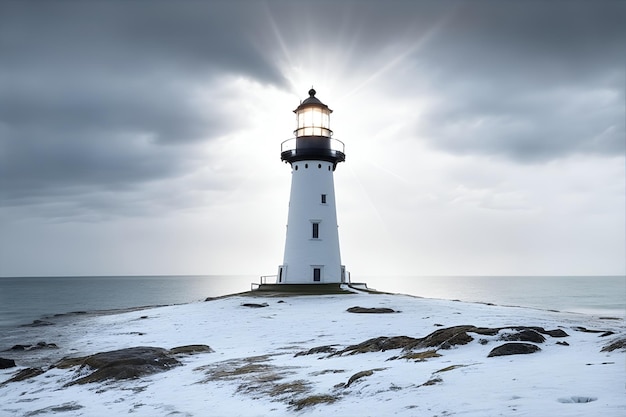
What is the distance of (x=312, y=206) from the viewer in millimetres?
39219

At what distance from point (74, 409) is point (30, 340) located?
22.7m

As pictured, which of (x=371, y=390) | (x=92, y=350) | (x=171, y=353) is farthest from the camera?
(x=92, y=350)

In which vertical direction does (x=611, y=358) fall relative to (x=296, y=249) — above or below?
below

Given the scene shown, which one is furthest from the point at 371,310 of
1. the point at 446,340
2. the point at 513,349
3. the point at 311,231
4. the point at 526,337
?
the point at 513,349

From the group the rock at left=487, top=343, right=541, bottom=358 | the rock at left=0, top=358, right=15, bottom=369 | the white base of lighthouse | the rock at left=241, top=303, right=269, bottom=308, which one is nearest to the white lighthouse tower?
the white base of lighthouse

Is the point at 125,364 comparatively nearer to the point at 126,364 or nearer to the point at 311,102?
the point at 126,364

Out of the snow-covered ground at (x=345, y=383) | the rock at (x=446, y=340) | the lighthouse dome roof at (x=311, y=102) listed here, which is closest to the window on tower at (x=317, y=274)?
the lighthouse dome roof at (x=311, y=102)

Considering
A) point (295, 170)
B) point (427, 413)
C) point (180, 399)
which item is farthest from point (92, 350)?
point (295, 170)

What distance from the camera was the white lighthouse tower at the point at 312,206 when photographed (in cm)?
3888

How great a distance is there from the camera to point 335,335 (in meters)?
19.3

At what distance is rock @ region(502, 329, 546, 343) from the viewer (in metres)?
12.6

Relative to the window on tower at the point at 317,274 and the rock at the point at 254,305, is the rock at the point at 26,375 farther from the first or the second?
the window on tower at the point at 317,274

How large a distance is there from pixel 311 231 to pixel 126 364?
26273 millimetres

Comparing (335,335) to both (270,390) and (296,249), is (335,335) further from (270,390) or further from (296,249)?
(296,249)
